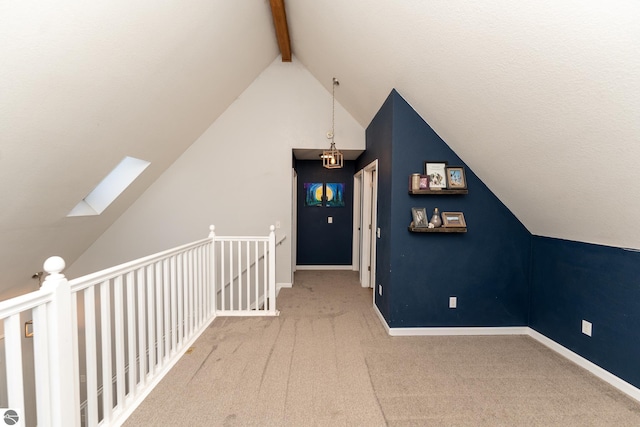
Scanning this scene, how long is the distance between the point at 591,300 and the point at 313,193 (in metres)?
4.43

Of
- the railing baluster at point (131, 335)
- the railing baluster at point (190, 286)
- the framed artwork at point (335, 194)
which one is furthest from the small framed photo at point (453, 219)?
the framed artwork at point (335, 194)

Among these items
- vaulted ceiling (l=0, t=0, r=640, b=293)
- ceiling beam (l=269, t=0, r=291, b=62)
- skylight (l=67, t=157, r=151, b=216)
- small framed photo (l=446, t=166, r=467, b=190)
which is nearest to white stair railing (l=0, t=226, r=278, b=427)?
vaulted ceiling (l=0, t=0, r=640, b=293)

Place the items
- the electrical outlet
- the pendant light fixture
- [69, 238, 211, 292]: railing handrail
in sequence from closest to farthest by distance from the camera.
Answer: [69, 238, 211, 292]: railing handrail < the electrical outlet < the pendant light fixture

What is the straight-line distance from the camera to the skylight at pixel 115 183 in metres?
3.77

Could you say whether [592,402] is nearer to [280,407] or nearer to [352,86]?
[280,407]

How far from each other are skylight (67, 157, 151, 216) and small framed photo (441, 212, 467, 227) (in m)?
3.81

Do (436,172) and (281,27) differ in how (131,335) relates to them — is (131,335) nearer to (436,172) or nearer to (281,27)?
(436,172)

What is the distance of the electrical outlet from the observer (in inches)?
92.9

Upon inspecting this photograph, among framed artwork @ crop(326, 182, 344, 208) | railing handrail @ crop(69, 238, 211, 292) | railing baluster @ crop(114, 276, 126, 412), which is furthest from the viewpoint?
framed artwork @ crop(326, 182, 344, 208)

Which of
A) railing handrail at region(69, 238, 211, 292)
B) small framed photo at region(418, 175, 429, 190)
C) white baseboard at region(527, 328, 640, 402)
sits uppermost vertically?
small framed photo at region(418, 175, 429, 190)

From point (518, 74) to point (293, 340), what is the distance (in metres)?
2.77

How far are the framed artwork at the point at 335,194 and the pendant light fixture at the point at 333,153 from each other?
4.92ft

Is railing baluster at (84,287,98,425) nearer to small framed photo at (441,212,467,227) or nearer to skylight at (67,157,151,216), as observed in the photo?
skylight at (67,157,151,216)

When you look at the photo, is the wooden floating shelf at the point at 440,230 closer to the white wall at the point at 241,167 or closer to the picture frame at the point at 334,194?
the white wall at the point at 241,167
